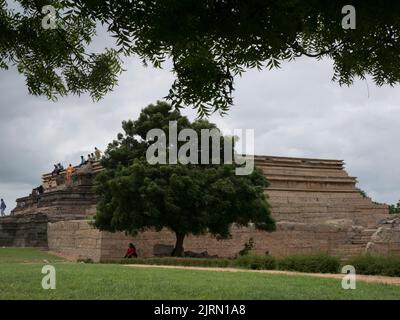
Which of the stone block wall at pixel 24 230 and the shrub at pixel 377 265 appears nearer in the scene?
the shrub at pixel 377 265

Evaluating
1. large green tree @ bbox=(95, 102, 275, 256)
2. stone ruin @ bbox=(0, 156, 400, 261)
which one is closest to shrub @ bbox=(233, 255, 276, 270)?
large green tree @ bbox=(95, 102, 275, 256)

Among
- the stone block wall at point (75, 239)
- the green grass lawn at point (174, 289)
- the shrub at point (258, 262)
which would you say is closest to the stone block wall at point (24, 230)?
the stone block wall at point (75, 239)

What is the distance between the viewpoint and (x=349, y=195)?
43.2 m

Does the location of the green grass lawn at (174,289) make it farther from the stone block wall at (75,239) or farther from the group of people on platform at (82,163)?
the group of people on platform at (82,163)

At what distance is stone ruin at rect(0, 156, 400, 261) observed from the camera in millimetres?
29766

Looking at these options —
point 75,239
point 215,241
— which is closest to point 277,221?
point 215,241

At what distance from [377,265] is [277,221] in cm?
1742

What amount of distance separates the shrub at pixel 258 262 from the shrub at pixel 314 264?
71 cm

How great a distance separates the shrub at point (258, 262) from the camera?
21.5 m

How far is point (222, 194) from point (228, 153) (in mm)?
2126

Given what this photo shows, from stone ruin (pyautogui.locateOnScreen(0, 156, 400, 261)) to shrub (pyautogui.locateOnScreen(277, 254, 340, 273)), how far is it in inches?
301

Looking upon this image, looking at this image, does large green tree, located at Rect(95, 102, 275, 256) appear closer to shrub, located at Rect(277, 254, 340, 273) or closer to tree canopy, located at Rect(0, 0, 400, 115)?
shrub, located at Rect(277, 254, 340, 273)

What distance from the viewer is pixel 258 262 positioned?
21.8m
